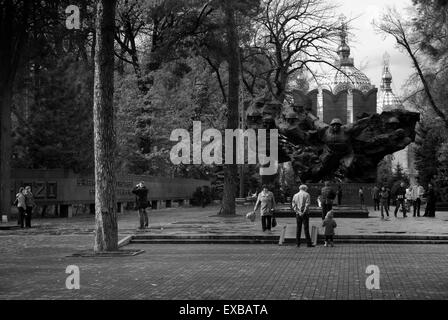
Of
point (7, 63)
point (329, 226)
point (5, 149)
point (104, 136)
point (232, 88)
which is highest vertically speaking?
point (7, 63)

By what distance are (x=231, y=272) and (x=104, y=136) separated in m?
6.05

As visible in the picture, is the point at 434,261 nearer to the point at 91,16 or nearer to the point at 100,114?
the point at 100,114

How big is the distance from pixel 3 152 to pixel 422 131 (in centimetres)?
3760

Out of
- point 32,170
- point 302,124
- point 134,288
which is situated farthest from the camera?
point 302,124

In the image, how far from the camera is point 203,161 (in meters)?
52.6

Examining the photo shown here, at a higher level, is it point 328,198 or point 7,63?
point 7,63

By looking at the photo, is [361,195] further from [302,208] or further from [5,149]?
[302,208]

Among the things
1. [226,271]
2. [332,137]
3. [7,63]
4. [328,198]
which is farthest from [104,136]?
[332,137]

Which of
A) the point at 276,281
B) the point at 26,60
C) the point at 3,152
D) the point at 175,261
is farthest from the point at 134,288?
the point at 26,60

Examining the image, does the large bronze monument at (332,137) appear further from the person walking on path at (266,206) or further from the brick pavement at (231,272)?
the brick pavement at (231,272)

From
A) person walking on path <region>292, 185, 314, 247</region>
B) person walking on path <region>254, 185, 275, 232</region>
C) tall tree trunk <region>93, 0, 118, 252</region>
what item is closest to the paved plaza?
person walking on path <region>292, 185, 314, 247</region>

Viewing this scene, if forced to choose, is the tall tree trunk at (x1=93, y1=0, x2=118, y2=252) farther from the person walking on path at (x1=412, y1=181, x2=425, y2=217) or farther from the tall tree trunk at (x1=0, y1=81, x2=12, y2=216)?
the person walking on path at (x1=412, y1=181, x2=425, y2=217)

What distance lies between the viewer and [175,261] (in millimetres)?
15992

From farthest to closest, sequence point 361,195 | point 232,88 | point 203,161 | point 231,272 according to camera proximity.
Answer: point 203,161 → point 361,195 → point 232,88 → point 231,272
